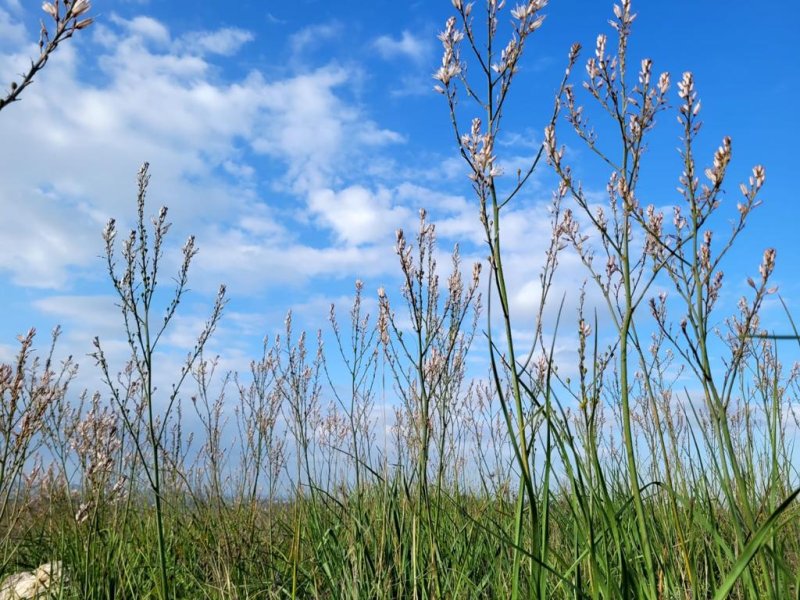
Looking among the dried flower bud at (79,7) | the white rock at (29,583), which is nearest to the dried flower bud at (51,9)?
the dried flower bud at (79,7)

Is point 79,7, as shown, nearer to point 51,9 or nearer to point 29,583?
point 51,9

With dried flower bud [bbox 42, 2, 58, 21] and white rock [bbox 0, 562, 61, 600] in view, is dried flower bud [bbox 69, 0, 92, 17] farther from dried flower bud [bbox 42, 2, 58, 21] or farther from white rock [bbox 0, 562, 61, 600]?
white rock [bbox 0, 562, 61, 600]

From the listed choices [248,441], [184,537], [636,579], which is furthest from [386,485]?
[248,441]

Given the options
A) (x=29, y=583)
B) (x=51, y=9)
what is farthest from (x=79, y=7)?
(x=29, y=583)

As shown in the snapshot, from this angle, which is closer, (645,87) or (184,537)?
(645,87)

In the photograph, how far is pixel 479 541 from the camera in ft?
11.5

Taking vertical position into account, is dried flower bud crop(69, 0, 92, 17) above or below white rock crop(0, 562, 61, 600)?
above

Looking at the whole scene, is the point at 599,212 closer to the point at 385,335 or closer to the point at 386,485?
the point at 385,335

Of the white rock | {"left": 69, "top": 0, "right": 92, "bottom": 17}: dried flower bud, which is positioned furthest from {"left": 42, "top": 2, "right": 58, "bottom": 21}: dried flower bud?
the white rock

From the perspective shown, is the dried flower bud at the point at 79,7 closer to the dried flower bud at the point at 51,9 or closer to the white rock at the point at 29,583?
the dried flower bud at the point at 51,9

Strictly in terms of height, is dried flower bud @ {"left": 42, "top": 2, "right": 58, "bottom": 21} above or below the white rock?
above

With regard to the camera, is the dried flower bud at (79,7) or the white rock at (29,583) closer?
the dried flower bud at (79,7)

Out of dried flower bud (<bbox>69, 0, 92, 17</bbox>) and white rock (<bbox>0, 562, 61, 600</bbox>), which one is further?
white rock (<bbox>0, 562, 61, 600</bbox>)

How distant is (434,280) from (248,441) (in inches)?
134
